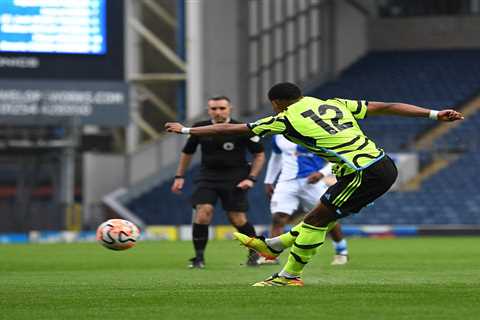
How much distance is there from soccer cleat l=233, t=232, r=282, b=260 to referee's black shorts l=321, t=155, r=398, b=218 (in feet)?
2.94

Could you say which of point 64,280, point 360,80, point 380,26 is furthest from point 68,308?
point 380,26

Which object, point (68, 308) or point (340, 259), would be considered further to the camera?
point (340, 259)

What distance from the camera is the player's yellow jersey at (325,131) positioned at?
11227mm

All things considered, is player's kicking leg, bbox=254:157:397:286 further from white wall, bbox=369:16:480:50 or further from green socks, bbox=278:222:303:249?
white wall, bbox=369:16:480:50

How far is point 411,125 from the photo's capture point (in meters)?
37.8

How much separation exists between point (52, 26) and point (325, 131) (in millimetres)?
19264

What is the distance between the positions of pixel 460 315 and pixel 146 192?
28480 mm

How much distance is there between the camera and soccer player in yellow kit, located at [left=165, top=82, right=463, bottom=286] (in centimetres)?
1124

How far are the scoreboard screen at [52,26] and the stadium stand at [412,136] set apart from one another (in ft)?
22.9

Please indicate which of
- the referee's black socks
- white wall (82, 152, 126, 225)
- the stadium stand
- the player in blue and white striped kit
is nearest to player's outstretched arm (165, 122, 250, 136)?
the referee's black socks

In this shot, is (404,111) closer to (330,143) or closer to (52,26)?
(330,143)

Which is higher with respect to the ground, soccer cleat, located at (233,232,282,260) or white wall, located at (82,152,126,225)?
soccer cleat, located at (233,232,282,260)

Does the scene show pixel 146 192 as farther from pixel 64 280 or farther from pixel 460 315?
pixel 460 315

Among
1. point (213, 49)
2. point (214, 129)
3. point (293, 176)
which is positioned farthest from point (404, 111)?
point (213, 49)
